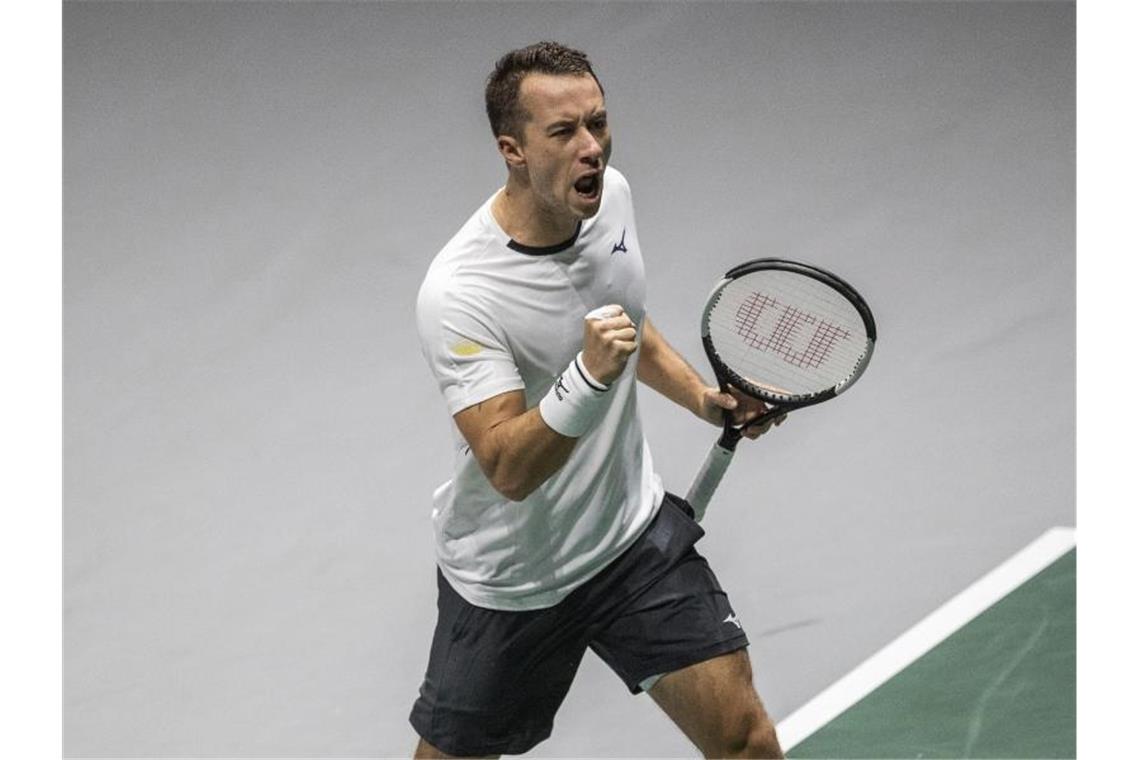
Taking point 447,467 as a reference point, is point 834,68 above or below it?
above

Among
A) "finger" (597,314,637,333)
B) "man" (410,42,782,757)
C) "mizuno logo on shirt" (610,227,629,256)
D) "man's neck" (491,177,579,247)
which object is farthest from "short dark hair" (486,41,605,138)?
"finger" (597,314,637,333)

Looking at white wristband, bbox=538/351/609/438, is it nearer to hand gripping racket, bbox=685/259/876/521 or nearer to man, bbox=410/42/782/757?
man, bbox=410/42/782/757

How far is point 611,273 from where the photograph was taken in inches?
143

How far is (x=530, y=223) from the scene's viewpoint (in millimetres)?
3557

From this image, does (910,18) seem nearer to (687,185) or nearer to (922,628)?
(687,185)

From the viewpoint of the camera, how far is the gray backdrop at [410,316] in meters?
5.05

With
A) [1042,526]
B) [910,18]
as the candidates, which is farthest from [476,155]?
[1042,526]

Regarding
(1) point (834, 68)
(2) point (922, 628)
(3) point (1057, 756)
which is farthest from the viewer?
(1) point (834, 68)

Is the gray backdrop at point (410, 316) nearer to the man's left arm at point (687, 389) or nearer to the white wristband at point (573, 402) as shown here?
the man's left arm at point (687, 389)

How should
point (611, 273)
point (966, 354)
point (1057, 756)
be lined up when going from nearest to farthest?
point (611, 273), point (1057, 756), point (966, 354)

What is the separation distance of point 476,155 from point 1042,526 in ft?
8.79

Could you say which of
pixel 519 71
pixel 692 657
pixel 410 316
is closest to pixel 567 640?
pixel 692 657

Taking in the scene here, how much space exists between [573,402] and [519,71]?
2.03 ft

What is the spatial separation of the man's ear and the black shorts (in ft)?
2.47
